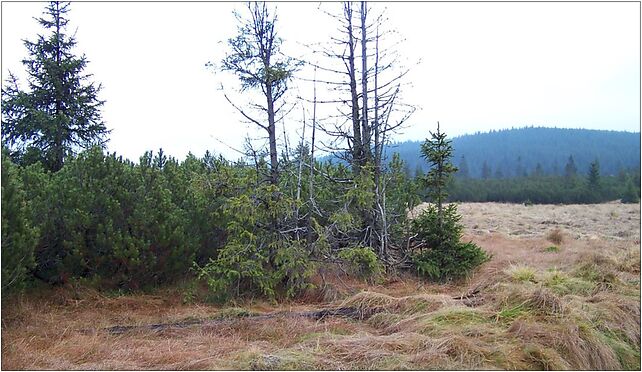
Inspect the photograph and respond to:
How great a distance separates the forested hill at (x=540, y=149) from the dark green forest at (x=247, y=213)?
69195mm

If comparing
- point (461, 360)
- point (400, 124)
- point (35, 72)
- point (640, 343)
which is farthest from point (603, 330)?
point (35, 72)

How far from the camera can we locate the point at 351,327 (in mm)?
6336

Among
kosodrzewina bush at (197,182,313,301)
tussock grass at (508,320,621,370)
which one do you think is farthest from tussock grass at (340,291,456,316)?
tussock grass at (508,320,621,370)

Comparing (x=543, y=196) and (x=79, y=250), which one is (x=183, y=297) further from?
(x=543, y=196)

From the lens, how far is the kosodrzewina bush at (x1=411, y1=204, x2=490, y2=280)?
9.40 metres

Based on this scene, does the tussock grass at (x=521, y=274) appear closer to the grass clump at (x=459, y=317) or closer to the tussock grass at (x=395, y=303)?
the tussock grass at (x=395, y=303)

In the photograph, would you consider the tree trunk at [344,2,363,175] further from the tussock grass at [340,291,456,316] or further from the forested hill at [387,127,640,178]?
the forested hill at [387,127,640,178]

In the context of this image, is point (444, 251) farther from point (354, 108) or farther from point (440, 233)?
point (354, 108)

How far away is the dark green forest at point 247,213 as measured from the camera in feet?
23.4

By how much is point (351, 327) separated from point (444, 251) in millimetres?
3976

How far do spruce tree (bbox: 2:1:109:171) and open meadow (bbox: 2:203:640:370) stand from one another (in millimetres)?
6589

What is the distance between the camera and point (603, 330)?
596 cm

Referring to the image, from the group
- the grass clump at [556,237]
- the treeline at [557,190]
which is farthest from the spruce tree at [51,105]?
the treeline at [557,190]

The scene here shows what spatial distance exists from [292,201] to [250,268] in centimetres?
131
